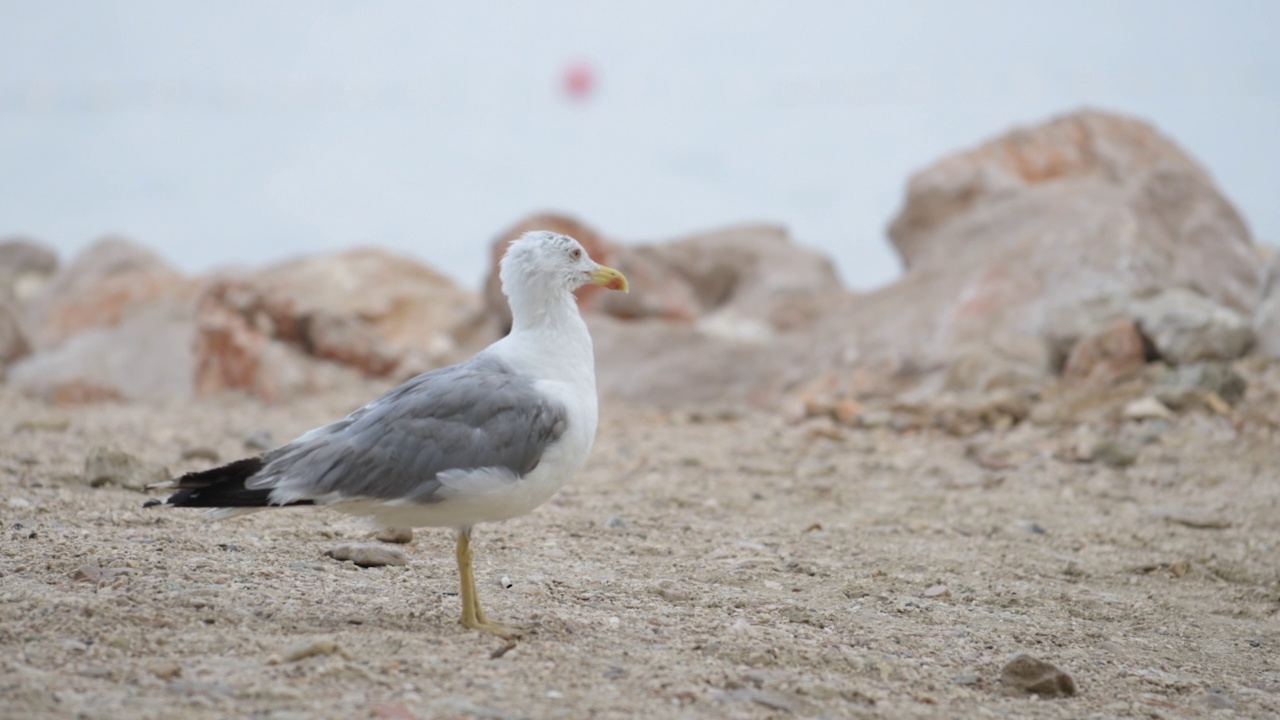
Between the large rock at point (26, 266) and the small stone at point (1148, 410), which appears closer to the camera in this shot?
the small stone at point (1148, 410)

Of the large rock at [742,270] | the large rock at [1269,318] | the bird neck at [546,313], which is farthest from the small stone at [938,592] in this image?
the large rock at [742,270]

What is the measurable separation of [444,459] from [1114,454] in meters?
5.59

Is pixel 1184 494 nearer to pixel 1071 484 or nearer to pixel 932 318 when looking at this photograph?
pixel 1071 484

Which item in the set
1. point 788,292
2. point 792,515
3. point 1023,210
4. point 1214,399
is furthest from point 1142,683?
point 788,292

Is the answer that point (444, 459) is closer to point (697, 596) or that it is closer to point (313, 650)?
point (313, 650)

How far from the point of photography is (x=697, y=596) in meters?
4.89

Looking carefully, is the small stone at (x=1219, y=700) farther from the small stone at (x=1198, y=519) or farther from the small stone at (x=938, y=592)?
the small stone at (x=1198, y=519)

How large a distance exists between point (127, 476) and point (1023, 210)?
8702 millimetres

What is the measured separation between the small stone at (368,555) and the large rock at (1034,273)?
6.28 metres

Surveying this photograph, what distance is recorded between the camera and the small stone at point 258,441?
859 centimetres

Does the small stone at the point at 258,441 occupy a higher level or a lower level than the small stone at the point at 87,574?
higher

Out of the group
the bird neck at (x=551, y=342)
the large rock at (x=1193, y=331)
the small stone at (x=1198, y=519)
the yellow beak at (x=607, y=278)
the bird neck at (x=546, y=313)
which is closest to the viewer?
the bird neck at (x=551, y=342)

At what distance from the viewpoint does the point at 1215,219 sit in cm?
1199

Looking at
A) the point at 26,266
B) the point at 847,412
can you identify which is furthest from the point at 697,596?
the point at 26,266
